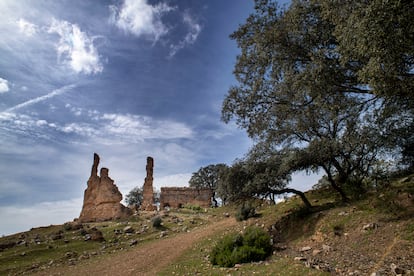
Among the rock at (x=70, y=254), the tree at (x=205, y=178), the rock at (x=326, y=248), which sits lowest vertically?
the rock at (x=326, y=248)

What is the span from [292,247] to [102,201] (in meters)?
30.5

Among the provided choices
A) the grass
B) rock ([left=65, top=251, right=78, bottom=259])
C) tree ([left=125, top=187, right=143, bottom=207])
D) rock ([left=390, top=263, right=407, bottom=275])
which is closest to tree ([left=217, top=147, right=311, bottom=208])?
rock ([left=390, top=263, right=407, bottom=275])

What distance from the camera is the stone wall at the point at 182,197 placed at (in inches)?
1922

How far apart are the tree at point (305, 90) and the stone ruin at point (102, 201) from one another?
2631cm

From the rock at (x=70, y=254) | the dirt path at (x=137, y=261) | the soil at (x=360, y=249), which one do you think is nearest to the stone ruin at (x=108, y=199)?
the rock at (x=70, y=254)

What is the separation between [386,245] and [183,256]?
9105 mm

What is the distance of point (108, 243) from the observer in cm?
2077

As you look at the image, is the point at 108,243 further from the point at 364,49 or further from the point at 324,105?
the point at 364,49

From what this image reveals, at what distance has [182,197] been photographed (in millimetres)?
49875

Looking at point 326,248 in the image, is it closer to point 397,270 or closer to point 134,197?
point 397,270

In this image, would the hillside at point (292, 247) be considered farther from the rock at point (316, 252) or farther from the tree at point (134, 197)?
the tree at point (134, 197)

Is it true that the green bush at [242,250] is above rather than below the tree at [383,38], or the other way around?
below

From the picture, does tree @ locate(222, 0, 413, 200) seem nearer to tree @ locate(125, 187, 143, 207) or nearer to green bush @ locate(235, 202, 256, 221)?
green bush @ locate(235, 202, 256, 221)

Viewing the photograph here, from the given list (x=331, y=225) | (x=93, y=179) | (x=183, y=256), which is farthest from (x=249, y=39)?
(x=93, y=179)
